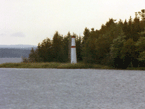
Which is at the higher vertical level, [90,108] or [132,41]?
[132,41]

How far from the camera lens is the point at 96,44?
3684 centimetres

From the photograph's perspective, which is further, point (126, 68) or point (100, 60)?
point (100, 60)

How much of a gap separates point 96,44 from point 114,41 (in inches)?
174

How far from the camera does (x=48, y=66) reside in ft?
104

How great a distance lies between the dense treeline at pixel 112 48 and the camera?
31097 millimetres

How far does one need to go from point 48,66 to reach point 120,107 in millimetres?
22698

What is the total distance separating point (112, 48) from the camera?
3231cm

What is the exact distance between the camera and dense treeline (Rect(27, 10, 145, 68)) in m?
31.1

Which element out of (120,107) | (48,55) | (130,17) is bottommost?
(120,107)

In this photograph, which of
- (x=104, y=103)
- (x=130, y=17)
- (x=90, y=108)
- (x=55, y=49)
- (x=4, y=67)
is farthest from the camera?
(x=55, y=49)

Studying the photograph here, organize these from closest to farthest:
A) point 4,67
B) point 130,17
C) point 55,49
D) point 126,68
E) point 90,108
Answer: point 90,108 → point 126,68 → point 4,67 → point 130,17 → point 55,49

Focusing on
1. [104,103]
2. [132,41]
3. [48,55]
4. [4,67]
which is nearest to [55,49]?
[48,55]

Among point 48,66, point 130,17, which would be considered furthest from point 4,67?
point 130,17

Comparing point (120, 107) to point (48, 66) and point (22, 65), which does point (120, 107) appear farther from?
point (22, 65)
